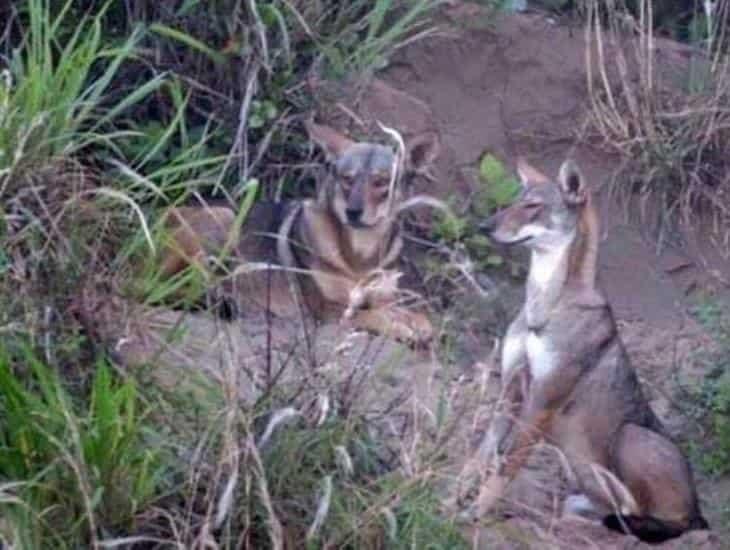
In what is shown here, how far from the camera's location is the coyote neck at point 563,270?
28.3 ft

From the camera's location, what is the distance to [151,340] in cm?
770

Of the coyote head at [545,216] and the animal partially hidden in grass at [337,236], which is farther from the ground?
the coyote head at [545,216]

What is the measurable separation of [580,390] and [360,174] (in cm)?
159

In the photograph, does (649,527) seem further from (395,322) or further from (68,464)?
(68,464)

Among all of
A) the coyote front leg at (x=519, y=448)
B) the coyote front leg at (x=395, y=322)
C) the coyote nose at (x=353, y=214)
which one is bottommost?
the coyote front leg at (x=395, y=322)

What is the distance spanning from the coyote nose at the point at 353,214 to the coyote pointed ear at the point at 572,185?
1.26 m

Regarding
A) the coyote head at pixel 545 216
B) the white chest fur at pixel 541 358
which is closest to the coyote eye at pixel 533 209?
the coyote head at pixel 545 216

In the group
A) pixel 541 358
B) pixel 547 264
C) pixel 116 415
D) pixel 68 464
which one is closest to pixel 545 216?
pixel 547 264

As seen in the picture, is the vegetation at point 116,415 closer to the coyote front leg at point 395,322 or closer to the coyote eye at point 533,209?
the coyote front leg at point 395,322

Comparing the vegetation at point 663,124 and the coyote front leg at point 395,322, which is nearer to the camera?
the coyote front leg at point 395,322

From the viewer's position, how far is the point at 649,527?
8.32 metres

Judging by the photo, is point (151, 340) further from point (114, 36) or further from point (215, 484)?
point (114, 36)

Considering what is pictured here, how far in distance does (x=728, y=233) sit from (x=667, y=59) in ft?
3.26

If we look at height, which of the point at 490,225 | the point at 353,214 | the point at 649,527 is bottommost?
the point at 649,527
